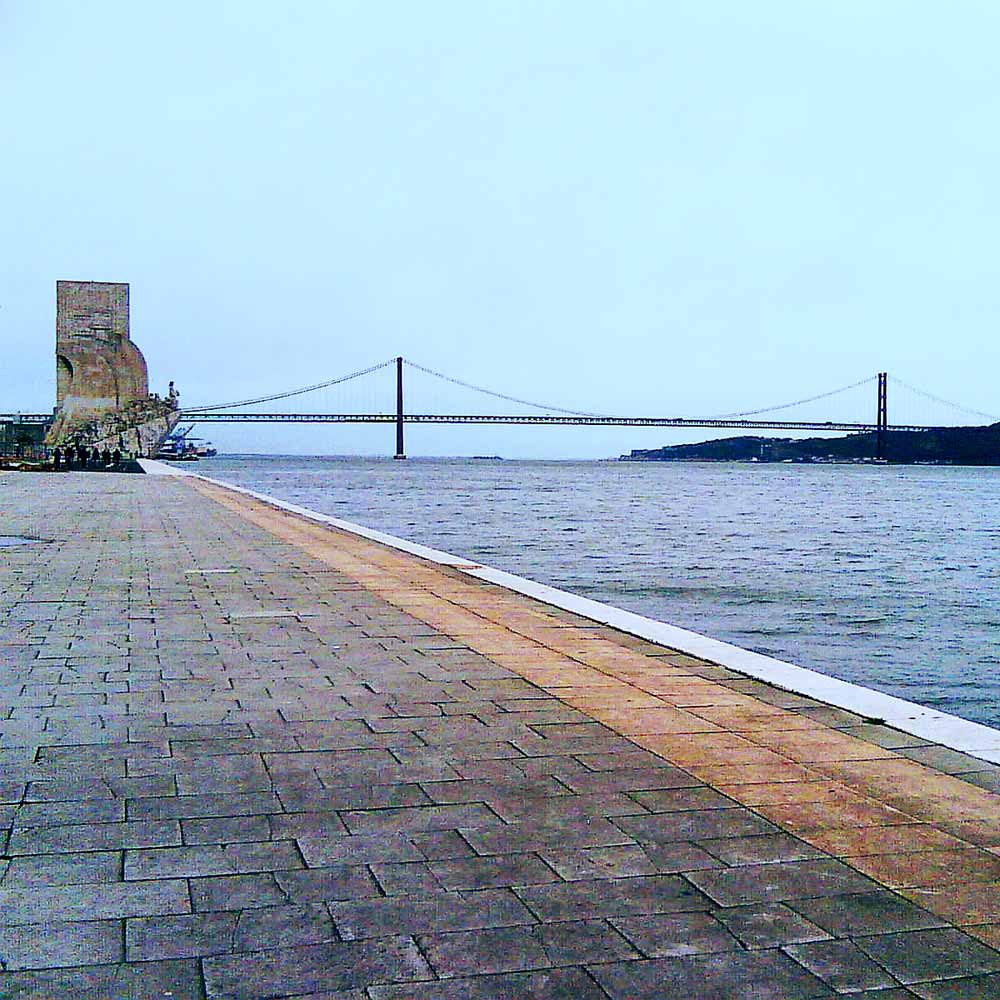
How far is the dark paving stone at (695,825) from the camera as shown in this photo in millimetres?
3156

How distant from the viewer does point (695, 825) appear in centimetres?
323

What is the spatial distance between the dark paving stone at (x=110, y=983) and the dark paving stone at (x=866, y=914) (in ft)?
4.26

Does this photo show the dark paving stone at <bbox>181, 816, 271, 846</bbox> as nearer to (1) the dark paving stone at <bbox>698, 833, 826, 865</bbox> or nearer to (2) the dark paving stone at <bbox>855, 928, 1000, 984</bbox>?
(1) the dark paving stone at <bbox>698, 833, 826, 865</bbox>

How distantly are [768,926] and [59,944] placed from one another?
146 centimetres

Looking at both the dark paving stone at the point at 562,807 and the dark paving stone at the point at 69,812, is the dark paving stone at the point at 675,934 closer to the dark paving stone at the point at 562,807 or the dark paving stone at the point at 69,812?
the dark paving stone at the point at 562,807

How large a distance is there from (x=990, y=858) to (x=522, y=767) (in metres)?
1.37

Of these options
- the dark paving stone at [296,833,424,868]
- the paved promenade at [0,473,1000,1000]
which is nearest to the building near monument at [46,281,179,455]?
the paved promenade at [0,473,1000,1000]

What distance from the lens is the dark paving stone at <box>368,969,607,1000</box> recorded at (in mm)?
2273

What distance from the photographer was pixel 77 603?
7.46 meters

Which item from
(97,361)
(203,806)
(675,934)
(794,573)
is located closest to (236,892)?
(203,806)

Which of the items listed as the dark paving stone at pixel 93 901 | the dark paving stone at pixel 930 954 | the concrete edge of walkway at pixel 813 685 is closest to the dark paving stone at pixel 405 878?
the dark paving stone at pixel 93 901

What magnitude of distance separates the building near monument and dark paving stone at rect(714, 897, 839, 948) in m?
88.8

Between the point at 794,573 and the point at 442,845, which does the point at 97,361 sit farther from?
the point at 442,845

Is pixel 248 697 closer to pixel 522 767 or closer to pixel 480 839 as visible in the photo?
pixel 522 767
